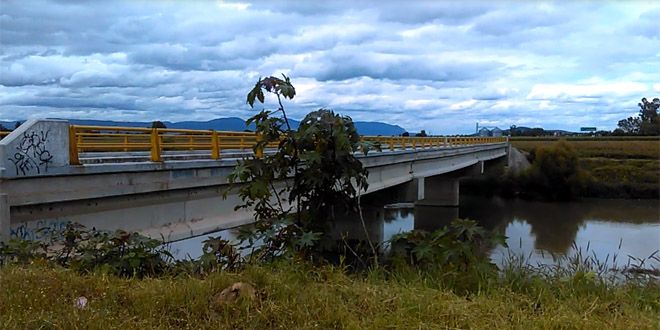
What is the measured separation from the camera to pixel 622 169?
56469 mm

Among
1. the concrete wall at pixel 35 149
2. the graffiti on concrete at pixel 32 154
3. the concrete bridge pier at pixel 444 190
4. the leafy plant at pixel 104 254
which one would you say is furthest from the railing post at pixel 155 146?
the concrete bridge pier at pixel 444 190

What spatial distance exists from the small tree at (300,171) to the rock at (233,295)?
1053 mm

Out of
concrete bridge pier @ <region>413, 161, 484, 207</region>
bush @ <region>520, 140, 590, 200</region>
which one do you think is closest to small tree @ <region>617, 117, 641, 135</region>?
bush @ <region>520, 140, 590, 200</region>

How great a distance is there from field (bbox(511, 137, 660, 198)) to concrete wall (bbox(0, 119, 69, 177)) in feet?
172

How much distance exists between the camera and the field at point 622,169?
2046 inches

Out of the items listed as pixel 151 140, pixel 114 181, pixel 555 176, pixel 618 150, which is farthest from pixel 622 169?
pixel 114 181

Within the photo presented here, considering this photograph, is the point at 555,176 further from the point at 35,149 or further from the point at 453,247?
the point at 453,247

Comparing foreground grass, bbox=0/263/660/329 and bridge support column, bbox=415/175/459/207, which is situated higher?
foreground grass, bbox=0/263/660/329

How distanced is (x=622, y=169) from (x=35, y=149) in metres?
59.2

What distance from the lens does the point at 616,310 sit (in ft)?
12.9

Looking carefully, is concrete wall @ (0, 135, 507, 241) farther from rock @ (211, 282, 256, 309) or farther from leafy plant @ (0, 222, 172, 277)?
rock @ (211, 282, 256, 309)

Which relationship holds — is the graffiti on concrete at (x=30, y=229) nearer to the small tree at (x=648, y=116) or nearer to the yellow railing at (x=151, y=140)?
the yellow railing at (x=151, y=140)

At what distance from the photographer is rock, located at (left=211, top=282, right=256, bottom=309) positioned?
3797mm

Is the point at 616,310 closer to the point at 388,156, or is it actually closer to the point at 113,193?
the point at 113,193
